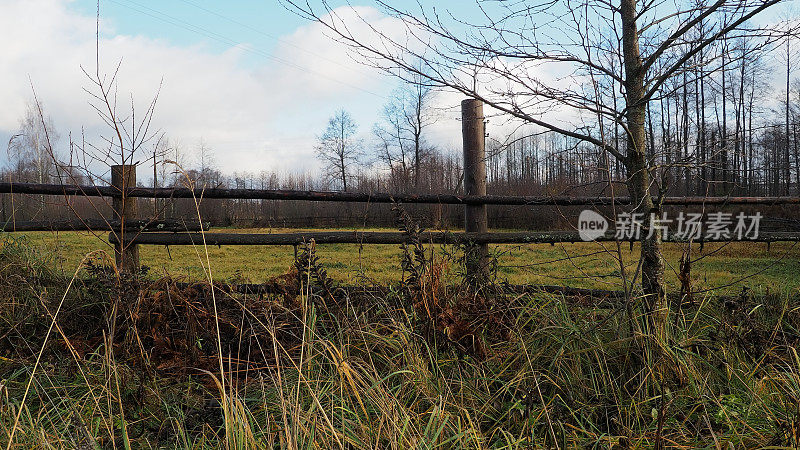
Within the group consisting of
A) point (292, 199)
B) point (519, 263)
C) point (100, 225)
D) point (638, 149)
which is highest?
point (638, 149)

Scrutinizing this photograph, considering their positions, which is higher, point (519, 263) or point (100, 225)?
point (100, 225)

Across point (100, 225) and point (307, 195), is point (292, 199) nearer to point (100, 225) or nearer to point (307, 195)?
point (307, 195)

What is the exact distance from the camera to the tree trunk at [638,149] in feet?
9.44

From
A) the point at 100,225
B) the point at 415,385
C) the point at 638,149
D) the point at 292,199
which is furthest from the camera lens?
the point at 292,199

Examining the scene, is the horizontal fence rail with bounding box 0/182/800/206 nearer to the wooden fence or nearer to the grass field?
the wooden fence

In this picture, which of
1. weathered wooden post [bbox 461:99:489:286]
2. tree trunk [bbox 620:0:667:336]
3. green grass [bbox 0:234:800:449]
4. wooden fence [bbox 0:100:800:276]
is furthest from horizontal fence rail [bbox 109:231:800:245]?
tree trunk [bbox 620:0:667:336]

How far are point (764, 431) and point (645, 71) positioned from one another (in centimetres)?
201

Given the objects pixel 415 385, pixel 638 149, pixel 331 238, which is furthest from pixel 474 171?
pixel 415 385

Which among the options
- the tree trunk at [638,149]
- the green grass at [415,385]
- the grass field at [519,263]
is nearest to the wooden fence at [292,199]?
the green grass at [415,385]

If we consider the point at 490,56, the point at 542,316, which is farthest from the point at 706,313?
the point at 490,56

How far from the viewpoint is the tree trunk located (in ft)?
9.44

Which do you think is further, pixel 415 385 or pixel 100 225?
pixel 100 225

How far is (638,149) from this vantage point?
293cm

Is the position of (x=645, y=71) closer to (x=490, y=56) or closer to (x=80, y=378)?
(x=490, y=56)
